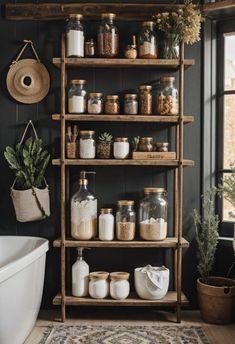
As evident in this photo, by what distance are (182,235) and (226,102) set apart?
1041 mm

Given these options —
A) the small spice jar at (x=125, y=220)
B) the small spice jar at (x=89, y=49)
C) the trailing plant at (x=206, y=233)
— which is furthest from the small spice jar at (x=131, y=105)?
the trailing plant at (x=206, y=233)

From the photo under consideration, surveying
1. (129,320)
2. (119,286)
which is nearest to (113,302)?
(119,286)

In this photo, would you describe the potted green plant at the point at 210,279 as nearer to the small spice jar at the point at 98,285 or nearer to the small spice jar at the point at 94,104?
the small spice jar at the point at 98,285

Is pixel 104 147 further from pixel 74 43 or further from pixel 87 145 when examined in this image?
pixel 74 43

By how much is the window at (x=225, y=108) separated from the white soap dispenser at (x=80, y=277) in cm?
108

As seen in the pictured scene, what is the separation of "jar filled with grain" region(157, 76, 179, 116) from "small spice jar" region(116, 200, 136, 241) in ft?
2.23

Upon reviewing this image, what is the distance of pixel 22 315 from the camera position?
316 centimetres

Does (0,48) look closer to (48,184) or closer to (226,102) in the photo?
(48,184)

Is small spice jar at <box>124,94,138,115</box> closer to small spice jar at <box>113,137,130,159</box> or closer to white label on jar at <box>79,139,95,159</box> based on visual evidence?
small spice jar at <box>113,137,130,159</box>

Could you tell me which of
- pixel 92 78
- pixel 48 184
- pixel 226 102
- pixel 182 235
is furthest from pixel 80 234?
pixel 226 102

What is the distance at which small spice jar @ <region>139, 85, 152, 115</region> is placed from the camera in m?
3.73

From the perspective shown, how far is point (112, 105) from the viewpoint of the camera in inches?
146

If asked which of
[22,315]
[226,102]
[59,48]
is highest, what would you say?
[59,48]

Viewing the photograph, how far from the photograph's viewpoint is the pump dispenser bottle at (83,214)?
145 inches
